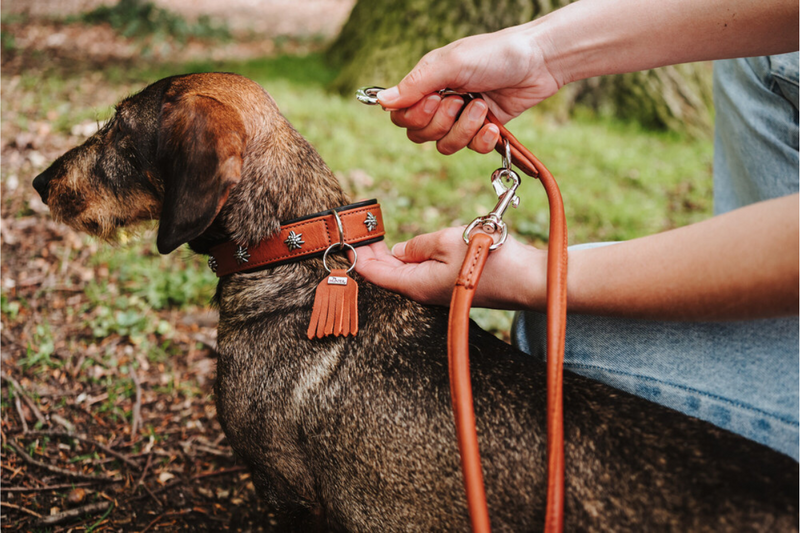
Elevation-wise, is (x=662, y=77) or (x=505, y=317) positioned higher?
(x=662, y=77)

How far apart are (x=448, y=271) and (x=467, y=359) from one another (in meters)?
0.48

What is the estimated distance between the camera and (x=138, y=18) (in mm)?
9883

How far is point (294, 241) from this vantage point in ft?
7.17

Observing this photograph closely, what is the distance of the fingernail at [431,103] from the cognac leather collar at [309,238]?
0.48 meters

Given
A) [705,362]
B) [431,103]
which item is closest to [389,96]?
[431,103]

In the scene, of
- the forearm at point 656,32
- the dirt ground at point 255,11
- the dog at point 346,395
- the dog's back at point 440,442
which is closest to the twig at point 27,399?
the dog at point 346,395

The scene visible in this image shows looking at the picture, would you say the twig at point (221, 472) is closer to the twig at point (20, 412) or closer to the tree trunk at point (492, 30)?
the twig at point (20, 412)

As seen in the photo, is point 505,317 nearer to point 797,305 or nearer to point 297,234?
point 297,234

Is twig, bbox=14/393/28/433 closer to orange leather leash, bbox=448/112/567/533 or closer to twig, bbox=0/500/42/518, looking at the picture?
twig, bbox=0/500/42/518

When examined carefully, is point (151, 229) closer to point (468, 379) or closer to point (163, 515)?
point (163, 515)

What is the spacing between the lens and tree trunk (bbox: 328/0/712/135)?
6887mm

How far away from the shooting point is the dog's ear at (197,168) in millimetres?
1976

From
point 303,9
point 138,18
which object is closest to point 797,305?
point 138,18

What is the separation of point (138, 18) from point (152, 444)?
9.48 metres
